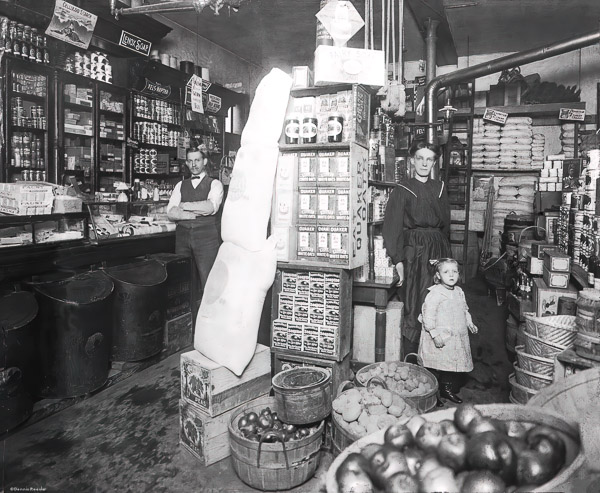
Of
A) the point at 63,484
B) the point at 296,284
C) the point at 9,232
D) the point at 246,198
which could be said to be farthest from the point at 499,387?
the point at 9,232

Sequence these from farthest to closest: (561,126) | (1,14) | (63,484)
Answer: (561,126) < (1,14) < (63,484)

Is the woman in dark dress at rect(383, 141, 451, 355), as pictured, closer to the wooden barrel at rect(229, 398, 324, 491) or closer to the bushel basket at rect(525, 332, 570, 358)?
the bushel basket at rect(525, 332, 570, 358)

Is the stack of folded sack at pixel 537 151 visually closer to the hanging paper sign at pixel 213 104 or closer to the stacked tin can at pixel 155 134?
the hanging paper sign at pixel 213 104

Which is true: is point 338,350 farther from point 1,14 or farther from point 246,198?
point 1,14

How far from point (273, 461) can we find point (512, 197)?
691 cm

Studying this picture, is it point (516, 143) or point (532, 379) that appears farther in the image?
point (516, 143)

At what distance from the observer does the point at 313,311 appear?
3.19 metres

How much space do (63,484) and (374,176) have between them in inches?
114

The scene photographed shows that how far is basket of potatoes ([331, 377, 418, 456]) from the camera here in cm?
240

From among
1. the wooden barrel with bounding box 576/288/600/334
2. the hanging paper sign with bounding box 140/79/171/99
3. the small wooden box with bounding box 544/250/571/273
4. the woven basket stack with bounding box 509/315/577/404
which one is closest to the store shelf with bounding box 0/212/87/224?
the hanging paper sign with bounding box 140/79/171/99

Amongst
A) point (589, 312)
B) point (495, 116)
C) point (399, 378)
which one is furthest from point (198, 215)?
point (495, 116)

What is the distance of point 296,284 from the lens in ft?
10.6

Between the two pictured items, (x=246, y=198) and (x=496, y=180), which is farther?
(x=496, y=180)

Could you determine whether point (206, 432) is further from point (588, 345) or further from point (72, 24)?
point (72, 24)
